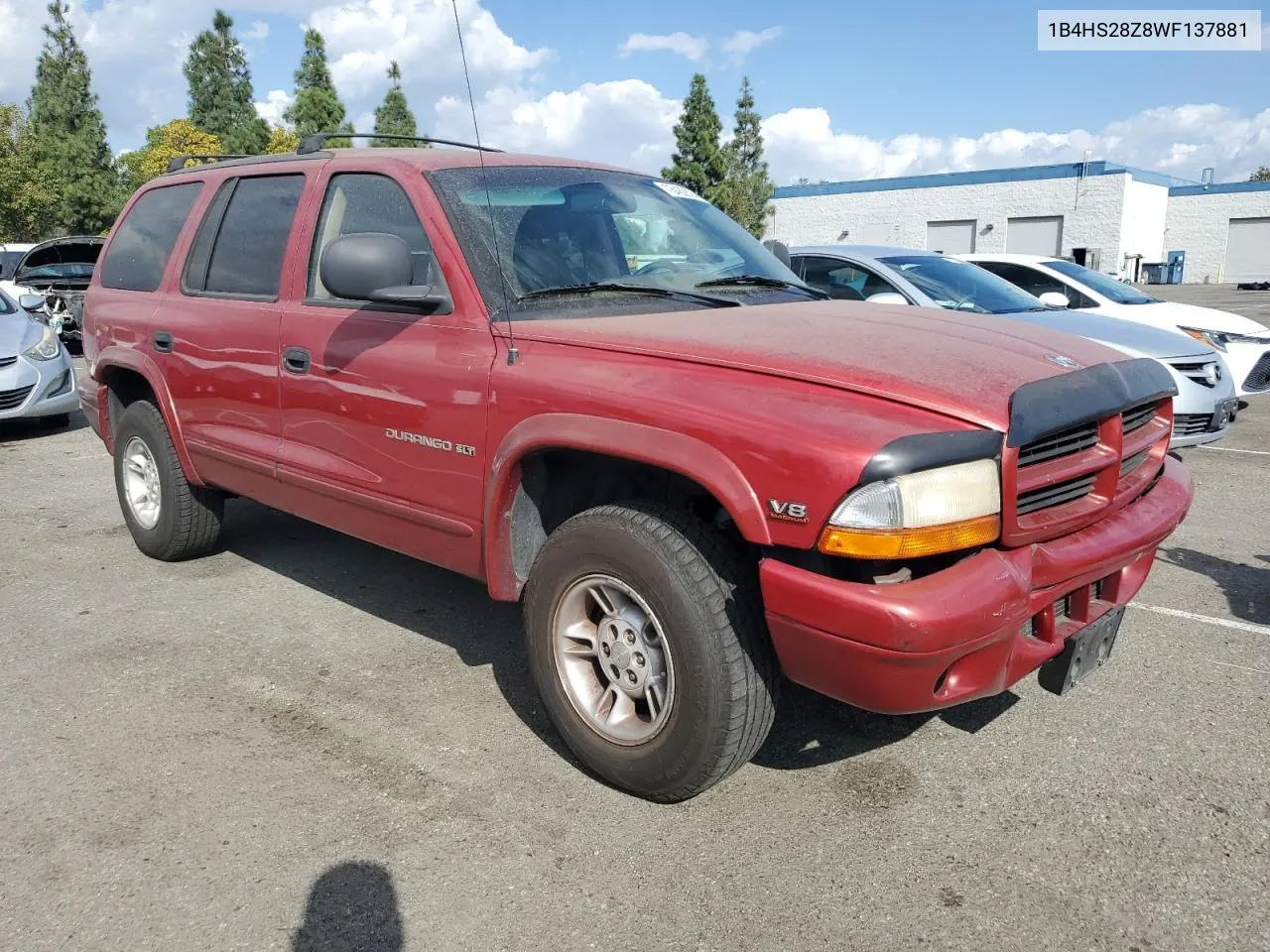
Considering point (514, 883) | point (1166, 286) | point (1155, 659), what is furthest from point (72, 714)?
point (1166, 286)

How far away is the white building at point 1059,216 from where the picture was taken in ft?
147

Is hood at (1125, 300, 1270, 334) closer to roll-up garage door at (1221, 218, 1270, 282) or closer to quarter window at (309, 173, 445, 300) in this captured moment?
quarter window at (309, 173, 445, 300)

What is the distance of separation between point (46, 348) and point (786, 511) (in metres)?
8.82

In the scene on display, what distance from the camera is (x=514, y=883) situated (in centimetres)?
254

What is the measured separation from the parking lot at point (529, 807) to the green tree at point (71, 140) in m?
40.5

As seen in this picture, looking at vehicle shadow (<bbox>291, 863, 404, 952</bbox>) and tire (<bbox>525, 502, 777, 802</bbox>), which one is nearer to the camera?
vehicle shadow (<bbox>291, 863, 404, 952</bbox>)

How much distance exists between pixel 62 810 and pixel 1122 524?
10.3 feet

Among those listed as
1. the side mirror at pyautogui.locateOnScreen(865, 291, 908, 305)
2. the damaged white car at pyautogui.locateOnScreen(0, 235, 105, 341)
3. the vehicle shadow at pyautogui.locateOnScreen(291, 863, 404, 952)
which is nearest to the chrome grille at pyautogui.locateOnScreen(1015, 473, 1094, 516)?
the vehicle shadow at pyautogui.locateOnScreen(291, 863, 404, 952)

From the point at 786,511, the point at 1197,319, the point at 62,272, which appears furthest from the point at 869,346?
the point at 62,272

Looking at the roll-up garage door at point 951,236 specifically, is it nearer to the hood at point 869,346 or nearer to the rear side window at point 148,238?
the rear side window at point 148,238

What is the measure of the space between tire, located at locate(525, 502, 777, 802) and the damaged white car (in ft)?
43.0

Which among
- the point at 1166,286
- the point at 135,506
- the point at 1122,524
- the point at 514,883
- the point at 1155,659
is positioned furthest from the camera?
the point at 1166,286

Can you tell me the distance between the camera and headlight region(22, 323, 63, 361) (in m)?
8.80

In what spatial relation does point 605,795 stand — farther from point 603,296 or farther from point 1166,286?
point 1166,286
